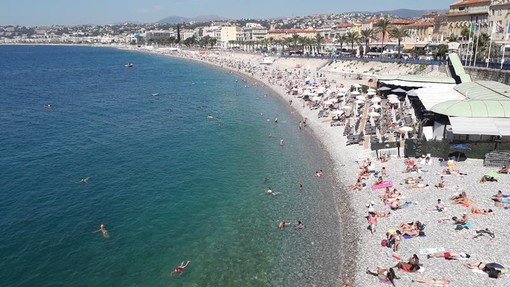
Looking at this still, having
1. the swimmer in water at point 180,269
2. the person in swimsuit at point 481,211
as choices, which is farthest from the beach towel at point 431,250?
the swimmer in water at point 180,269

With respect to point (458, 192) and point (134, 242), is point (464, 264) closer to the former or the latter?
point (458, 192)

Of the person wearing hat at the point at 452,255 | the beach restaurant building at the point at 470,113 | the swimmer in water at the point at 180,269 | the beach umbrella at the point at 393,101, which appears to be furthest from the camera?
the beach umbrella at the point at 393,101

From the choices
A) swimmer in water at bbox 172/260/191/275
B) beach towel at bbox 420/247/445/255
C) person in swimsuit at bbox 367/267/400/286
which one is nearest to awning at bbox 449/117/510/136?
beach towel at bbox 420/247/445/255

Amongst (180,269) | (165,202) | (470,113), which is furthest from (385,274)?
(470,113)

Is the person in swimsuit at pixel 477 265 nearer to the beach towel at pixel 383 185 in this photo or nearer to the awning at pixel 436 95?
the beach towel at pixel 383 185

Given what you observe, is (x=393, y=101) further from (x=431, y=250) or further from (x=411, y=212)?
(x=431, y=250)

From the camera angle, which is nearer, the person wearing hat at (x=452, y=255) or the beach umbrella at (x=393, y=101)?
the person wearing hat at (x=452, y=255)

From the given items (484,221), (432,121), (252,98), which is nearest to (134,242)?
(484,221)
